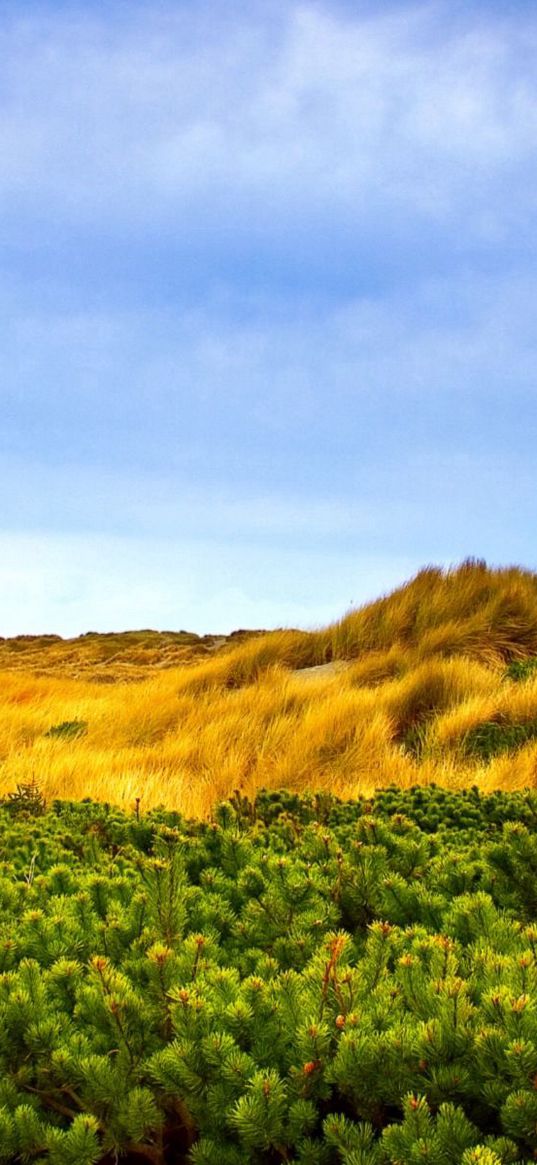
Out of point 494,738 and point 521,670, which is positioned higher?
point 521,670

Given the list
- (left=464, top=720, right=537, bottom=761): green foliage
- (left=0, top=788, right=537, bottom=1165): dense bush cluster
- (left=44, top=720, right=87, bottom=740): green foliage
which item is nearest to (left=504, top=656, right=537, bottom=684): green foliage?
(left=464, top=720, right=537, bottom=761): green foliage

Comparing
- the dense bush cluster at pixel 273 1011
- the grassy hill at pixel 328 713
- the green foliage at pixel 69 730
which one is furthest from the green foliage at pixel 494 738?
the dense bush cluster at pixel 273 1011

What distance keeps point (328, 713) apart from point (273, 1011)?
6416 mm

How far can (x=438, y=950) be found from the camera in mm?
2424

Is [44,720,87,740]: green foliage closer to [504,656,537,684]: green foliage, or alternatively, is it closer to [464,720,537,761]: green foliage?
[464,720,537,761]: green foliage

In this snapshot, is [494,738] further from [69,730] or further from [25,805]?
[25,805]

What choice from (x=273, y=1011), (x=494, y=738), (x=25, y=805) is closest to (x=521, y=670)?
(x=494, y=738)

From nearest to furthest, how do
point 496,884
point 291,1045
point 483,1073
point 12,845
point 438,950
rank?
point 483,1073 → point 291,1045 → point 438,950 → point 496,884 → point 12,845

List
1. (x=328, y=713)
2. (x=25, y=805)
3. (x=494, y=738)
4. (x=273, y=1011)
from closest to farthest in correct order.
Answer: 1. (x=273, y=1011)
2. (x=25, y=805)
3. (x=494, y=738)
4. (x=328, y=713)

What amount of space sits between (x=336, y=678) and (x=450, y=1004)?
8.91 meters

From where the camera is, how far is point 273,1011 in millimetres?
2246

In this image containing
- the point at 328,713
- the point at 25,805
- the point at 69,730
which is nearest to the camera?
the point at 25,805

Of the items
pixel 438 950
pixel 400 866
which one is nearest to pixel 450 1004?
pixel 438 950

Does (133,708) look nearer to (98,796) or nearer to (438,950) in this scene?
(98,796)
